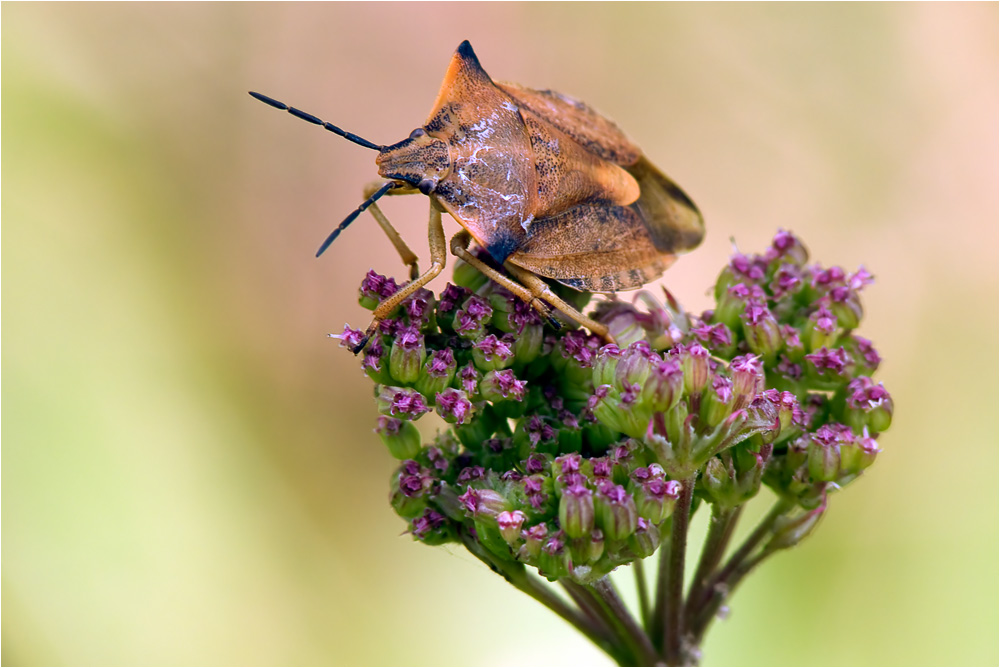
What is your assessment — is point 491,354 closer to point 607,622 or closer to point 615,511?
point 615,511

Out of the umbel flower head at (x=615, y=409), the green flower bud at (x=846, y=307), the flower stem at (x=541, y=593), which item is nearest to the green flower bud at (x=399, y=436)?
the umbel flower head at (x=615, y=409)

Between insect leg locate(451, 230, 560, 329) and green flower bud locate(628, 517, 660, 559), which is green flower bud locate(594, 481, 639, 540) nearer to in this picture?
green flower bud locate(628, 517, 660, 559)

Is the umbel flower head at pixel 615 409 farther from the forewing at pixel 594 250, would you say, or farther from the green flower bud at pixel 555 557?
the forewing at pixel 594 250

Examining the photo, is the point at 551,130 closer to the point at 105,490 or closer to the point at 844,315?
the point at 844,315

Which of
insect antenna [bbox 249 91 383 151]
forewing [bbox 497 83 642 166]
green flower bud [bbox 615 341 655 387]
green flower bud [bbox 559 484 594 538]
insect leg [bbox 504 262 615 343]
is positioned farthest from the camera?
forewing [bbox 497 83 642 166]

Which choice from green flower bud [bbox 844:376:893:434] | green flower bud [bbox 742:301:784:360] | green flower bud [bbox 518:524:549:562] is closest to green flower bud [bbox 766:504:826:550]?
green flower bud [bbox 844:376:893:434]

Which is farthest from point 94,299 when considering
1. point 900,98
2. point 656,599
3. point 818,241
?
point 900,98
